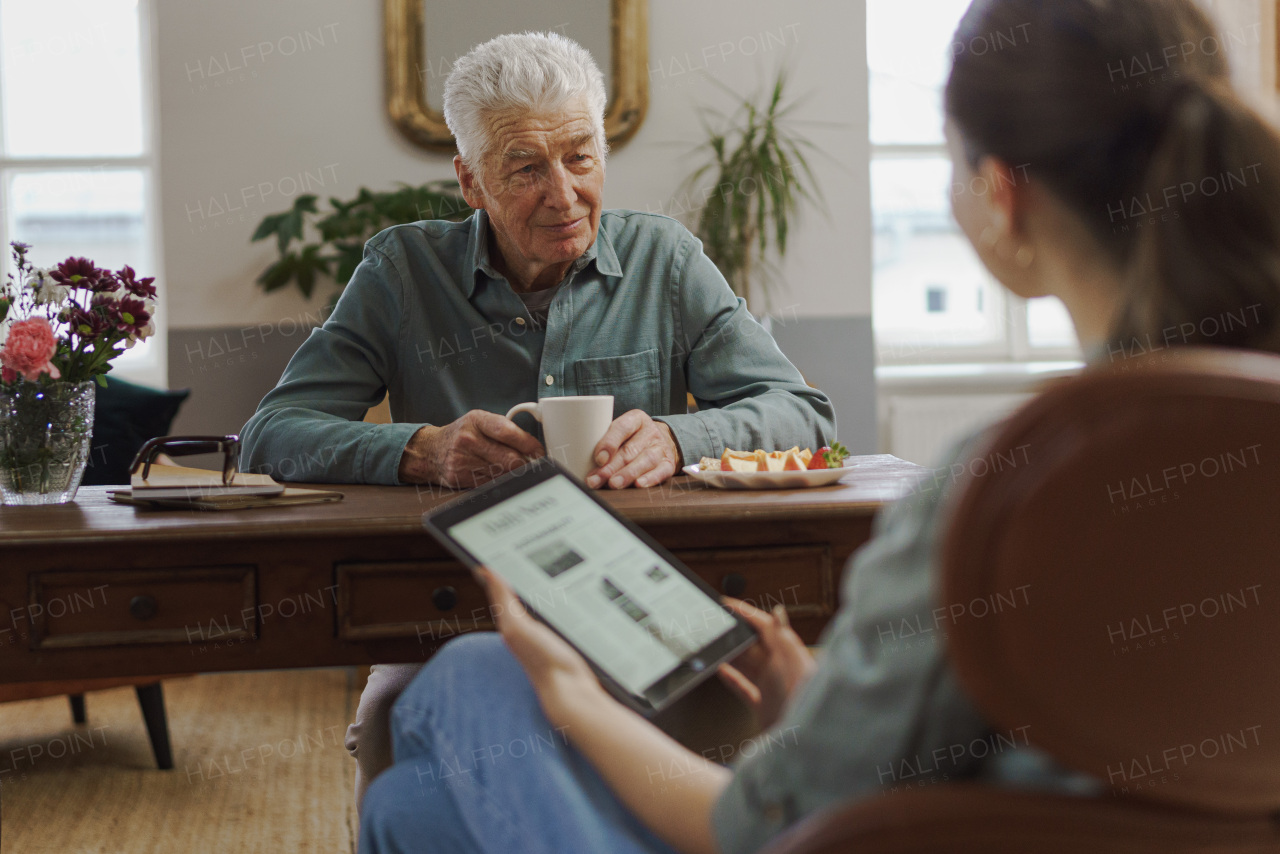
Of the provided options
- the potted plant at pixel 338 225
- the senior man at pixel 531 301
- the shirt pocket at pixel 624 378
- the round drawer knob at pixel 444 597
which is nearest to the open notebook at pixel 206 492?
the round drawer knob at pixel 444 597

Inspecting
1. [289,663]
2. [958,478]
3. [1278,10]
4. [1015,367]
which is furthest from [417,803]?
[1278,10]

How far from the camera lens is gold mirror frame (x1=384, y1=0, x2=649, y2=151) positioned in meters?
3.37

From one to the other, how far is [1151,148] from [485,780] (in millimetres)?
557

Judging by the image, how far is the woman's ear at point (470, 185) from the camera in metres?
1.70

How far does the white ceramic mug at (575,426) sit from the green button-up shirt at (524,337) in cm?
42

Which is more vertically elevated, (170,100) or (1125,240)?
(170,100)

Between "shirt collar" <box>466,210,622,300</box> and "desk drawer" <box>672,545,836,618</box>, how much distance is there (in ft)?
2.39

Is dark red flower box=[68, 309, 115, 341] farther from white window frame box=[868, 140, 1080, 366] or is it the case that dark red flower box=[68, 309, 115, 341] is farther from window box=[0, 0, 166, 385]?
white window frame box=[868, 140, 1080, 366]

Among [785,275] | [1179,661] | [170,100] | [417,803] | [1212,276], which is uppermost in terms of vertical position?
[170,100]

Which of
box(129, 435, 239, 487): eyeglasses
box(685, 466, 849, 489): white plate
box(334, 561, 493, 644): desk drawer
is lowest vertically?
box(334, 561, 493, 644): desk drawer

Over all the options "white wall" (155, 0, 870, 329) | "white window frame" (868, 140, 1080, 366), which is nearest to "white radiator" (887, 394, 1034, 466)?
"white window frame" (868, 140, 1080, 366)

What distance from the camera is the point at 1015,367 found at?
13.6 feet

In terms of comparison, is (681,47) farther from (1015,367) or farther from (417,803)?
(417,803)

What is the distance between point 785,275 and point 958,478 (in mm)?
3237
